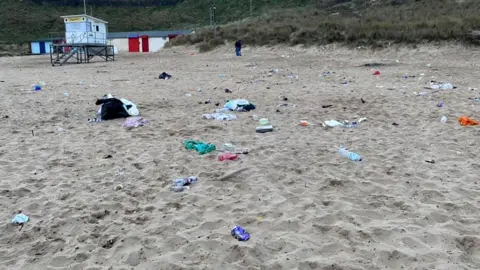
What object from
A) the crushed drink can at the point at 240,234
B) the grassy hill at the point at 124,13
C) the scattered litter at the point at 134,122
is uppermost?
the grassy hill at the point at 124,13

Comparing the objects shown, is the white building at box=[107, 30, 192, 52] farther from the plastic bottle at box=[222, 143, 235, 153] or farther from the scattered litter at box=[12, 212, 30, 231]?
the scattered litter at box=[12, 212, 30, 231]

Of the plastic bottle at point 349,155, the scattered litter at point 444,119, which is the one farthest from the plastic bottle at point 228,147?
the scattered litter at point 444,119

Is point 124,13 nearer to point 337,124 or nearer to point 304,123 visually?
point 304,123

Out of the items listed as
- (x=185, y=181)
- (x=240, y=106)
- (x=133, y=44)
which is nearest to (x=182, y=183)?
(x=185, y=181)

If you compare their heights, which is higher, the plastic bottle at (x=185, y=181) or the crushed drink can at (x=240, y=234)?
the plastic bottle at (x=185, y=181)

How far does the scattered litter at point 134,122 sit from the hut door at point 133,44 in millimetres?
40855

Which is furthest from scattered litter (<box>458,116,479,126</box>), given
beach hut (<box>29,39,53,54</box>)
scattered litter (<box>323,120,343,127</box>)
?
beach hut (<box>29,39,53,54</box>)

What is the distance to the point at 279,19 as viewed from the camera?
3153 cm

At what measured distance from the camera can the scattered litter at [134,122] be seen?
6.16 metres

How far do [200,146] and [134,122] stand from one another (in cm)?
193

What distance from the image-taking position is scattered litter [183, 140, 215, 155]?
4819 millimetres

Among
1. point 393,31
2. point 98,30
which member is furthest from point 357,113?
point 98,30

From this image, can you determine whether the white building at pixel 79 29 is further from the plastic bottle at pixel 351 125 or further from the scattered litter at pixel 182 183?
the scattered litter at pixel 182 183

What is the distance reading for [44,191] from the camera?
12.1 feet
